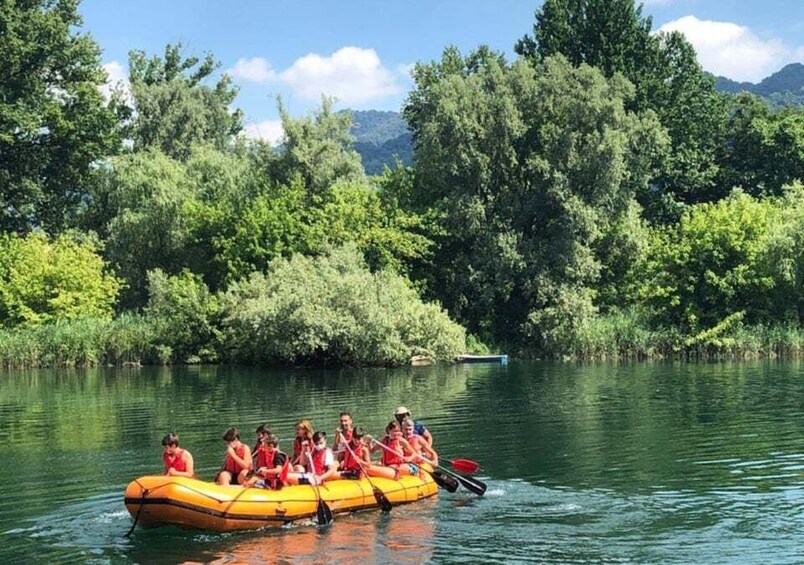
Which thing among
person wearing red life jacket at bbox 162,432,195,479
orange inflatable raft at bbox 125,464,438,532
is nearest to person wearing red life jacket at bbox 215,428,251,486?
person wearing red life jacket at bbox 162,432,195,479

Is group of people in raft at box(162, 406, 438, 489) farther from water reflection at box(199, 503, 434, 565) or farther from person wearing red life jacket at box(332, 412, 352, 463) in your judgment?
water reflection at box(199, 503, 434, 565)

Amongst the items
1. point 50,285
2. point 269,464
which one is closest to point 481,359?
point 50,285

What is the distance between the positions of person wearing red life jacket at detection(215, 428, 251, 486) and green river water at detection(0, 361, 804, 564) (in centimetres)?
114

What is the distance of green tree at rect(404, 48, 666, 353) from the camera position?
50.4 m

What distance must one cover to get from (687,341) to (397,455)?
3350cm

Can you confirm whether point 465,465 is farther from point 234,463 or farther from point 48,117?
point 48,117

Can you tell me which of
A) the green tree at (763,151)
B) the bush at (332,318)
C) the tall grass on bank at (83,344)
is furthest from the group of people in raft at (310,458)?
the green tree at (763,151)

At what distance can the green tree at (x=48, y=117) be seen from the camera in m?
54.8

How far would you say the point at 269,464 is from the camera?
16.1m

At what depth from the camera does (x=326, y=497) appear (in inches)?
619

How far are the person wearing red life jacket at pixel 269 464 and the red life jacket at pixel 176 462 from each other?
3.55 ft

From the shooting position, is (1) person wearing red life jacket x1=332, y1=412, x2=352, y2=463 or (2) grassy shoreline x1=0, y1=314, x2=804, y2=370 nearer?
(1) person wearing red life jacket x1=332, y1=412, x2=352, y2=463

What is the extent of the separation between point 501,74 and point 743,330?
18017mm

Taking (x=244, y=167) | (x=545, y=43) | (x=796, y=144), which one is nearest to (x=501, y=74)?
(x=545, y=43)
